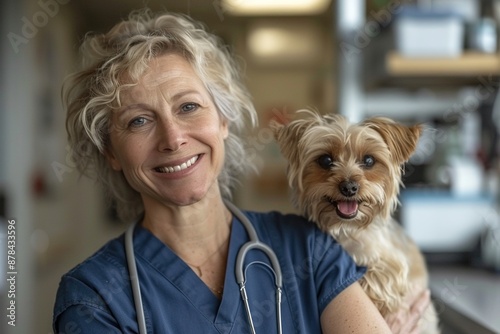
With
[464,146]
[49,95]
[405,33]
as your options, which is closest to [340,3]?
[405,33]

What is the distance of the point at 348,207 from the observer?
1.20m

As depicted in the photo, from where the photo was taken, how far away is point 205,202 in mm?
1321

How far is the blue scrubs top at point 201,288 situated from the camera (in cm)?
117

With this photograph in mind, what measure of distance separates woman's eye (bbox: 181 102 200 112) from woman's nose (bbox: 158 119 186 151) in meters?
0.04

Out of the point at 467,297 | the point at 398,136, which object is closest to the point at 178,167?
the point at 398,136

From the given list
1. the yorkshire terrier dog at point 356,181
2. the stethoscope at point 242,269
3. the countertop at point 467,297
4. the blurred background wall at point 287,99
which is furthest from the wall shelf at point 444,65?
the stethoscope at point 242,269

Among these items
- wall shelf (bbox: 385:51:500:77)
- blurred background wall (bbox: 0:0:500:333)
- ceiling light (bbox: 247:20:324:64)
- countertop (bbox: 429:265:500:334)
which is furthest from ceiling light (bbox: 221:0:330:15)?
countertop (bbox: 429:265:500:334)

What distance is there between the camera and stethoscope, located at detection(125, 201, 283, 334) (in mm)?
1167

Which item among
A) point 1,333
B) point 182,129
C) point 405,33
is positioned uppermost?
point 405,33

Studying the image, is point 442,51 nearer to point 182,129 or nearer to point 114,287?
point 182,129

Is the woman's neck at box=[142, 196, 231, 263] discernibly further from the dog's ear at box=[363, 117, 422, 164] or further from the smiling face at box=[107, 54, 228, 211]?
the dog's ear at box=[363, 117, 422, 164]

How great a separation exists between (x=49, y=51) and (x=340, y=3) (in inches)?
106

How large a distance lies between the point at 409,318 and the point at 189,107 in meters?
0.63

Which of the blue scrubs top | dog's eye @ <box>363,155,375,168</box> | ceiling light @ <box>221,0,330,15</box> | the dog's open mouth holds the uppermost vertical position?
ceiling light @ <box>221,0,330,15</box>
